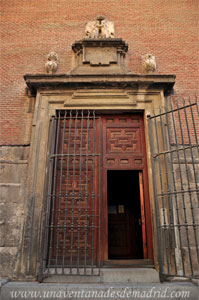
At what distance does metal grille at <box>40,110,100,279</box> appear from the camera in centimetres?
412

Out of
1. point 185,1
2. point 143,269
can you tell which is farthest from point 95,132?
point 185,1

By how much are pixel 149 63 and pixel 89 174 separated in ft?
9.92

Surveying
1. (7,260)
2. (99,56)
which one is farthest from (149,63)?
(7,260)

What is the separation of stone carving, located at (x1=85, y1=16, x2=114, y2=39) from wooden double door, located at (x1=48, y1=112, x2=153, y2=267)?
2.35 m

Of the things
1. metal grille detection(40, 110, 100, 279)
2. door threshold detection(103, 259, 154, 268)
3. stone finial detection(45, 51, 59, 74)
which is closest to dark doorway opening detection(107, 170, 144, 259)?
metal grille detection(40, 110, 100, 279)

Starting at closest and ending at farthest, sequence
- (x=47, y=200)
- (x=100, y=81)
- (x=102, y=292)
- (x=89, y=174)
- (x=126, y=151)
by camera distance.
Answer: (x=102, y=292), (x=47, y=200), (x=89, y=174), (x=126, y=151), (x=100, y=81)

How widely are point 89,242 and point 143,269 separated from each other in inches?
41.7

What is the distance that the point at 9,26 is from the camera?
6.68m

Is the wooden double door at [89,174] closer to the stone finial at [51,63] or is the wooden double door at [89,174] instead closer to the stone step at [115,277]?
the stone step at [115,277]

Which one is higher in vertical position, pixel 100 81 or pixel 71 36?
pixel 71 36

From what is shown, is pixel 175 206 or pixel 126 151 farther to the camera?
pixel 126 151

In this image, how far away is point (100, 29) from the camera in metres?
6.39

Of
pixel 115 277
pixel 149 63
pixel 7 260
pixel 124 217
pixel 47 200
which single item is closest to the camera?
pixel 115 277

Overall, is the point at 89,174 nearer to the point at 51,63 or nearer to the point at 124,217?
the point at 51,63
